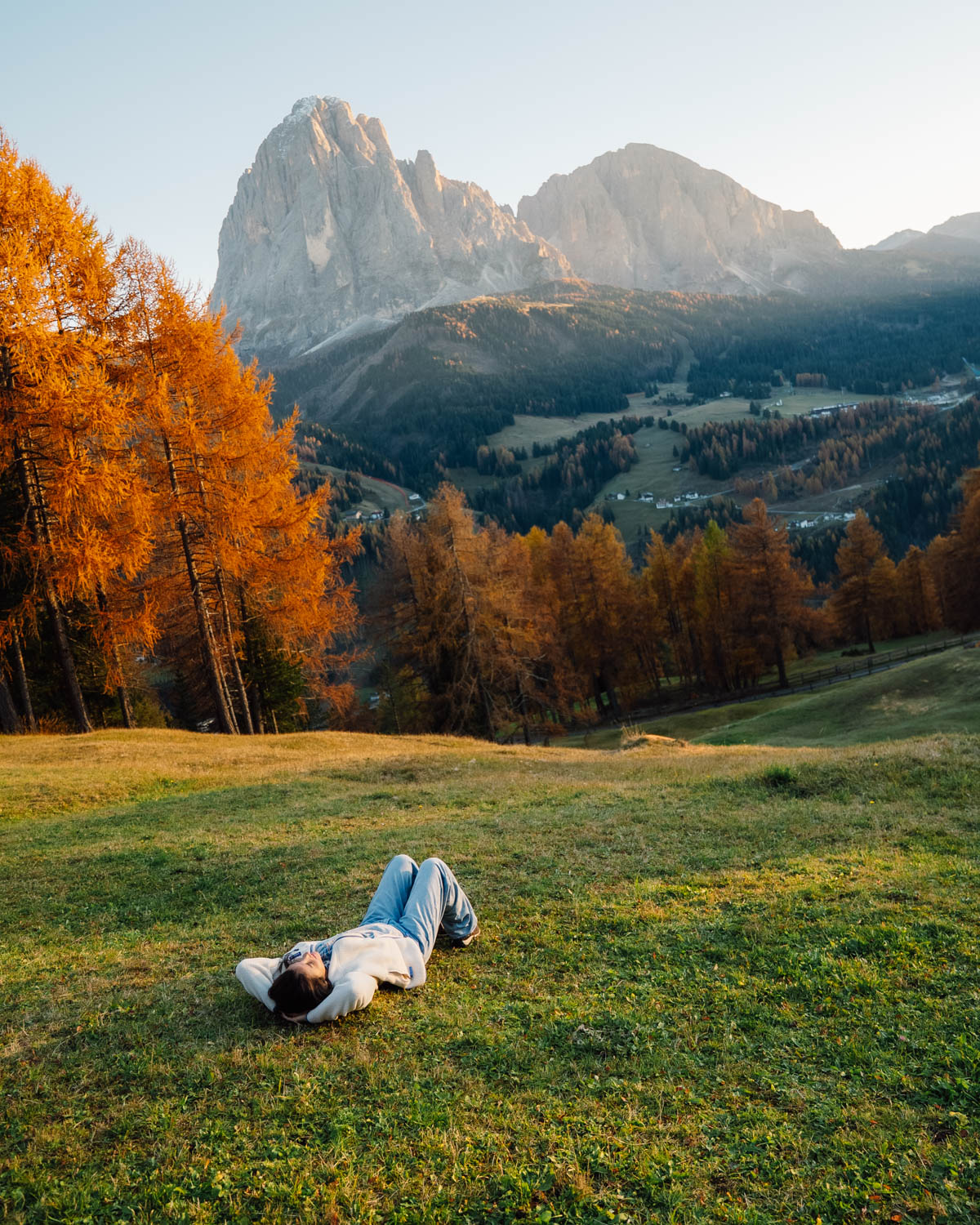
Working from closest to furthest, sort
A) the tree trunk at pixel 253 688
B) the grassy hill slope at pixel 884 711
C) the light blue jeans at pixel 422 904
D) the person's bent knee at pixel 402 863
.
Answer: the light blue jeans at pixel 422 904 < the person's bent knee at pixel 402 863 < the grassy hill slope at pixel 884 711 < the tree trunk at pixel 253 688

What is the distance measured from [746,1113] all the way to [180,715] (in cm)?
5591

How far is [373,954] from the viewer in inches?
248

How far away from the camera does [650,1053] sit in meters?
5.34

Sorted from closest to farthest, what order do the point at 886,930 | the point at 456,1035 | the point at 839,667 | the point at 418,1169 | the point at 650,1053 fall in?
1. the point at 418,1169
2. the point at 650,1053
3. the point at 456,1035
4. the point at 886,930
5. the point at 839,667

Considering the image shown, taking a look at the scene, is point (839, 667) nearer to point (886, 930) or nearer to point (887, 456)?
point (886, 930)

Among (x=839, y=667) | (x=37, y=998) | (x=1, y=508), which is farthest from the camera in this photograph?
Result: (x=839, y=667)

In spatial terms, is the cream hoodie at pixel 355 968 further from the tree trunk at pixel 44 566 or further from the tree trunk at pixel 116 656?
the tree trunk at pixel 116 656

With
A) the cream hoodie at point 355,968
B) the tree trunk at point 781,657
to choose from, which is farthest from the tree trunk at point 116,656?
the tree trunk at point 781,657

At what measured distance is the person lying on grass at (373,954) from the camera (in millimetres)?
5891

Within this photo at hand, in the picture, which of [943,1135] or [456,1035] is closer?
[943,1135]

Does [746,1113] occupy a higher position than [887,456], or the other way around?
[887,456]

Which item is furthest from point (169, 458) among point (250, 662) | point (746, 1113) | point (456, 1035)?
point (746, 1113)

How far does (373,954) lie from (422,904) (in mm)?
836

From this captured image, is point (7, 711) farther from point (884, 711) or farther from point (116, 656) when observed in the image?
point (884, 711)
